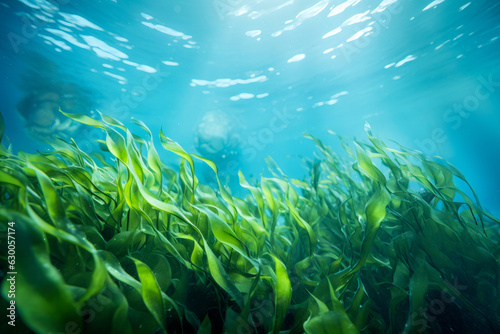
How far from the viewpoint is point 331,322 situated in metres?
0.84

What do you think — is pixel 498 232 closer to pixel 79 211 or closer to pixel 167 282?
pixel 167 282

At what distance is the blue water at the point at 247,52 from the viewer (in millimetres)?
9562

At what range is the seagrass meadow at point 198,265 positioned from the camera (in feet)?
2.22

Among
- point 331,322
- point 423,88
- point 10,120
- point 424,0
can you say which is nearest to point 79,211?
point 331,322

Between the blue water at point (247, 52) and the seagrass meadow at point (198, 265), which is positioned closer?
the seagrass meadow at point (198, 265)

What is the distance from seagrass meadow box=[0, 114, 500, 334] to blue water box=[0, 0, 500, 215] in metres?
2.28

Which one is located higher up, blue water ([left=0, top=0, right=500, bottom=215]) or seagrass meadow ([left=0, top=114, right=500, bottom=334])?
blue water ([left=0, top=0, right=500, bottom=215])

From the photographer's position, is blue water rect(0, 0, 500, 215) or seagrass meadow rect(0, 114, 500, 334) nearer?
seagrass meadow rect(0, 114, 500, 334)

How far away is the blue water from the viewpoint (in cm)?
956

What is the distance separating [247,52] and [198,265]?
43.2ft

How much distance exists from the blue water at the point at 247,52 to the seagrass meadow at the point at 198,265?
2278 mm

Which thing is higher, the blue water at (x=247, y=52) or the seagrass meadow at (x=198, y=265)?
the blue water at (x=247, y=52)

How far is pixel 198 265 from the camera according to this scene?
3.48ft

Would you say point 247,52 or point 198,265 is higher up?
point 247,52
